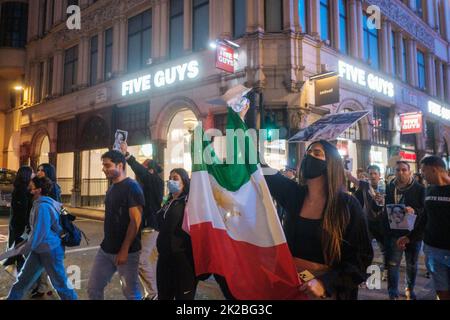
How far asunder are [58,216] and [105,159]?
3.18 feet

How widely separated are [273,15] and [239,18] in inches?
52.4

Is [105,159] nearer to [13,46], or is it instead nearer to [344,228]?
[344,228]

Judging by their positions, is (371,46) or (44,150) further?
(44,150)

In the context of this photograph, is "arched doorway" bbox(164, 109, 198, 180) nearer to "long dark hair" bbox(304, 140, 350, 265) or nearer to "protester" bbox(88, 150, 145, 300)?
"protester" bbox(88, 150, 145, 300)

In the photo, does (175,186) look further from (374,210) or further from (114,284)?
(374,210)

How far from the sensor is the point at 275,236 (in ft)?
9.20

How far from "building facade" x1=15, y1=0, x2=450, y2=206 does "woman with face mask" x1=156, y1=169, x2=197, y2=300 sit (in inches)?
273

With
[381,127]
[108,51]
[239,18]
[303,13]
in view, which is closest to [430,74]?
[381,127]

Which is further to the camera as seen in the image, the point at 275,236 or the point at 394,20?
the point at 394,20

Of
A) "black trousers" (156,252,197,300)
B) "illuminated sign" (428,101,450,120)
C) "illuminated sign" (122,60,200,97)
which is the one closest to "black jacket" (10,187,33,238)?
"black trousers" (156,252,197,300)

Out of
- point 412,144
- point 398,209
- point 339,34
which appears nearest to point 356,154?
point 339,34

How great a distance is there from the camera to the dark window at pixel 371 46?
55.2 ft

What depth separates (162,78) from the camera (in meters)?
15.6

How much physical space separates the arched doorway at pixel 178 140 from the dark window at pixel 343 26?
723 cm
